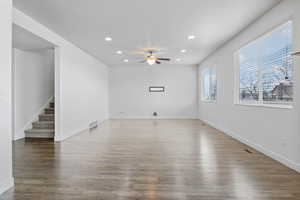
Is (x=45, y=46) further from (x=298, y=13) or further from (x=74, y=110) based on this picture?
(x=298, y=13)

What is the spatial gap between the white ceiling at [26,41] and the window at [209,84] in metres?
5.69

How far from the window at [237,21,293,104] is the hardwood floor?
3.98 feet

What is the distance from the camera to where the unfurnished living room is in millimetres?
2164

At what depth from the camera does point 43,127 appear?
5355 millimetres

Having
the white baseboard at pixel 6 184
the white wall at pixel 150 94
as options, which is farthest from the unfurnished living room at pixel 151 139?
the white wall at pixel 150 94

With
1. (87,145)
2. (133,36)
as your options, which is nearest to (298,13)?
(133,36)

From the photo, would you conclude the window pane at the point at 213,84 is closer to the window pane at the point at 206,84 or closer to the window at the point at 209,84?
the window at the point at 209,84

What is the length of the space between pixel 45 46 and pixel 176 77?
20.7ft

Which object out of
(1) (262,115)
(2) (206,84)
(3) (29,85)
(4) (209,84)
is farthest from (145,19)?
(2) (206,84)

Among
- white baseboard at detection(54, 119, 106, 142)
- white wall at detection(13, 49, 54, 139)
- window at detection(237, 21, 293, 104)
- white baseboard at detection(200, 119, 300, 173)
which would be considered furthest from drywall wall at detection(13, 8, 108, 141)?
window at detection(237, 21, 293, 104)

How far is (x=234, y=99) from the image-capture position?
482 centimetres

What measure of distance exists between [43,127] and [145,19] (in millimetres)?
4476

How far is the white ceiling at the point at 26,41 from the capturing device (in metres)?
3.62

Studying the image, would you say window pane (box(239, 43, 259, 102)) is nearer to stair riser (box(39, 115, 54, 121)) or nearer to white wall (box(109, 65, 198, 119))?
white wall (box(109, 65, 198, 119))
